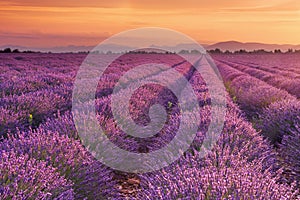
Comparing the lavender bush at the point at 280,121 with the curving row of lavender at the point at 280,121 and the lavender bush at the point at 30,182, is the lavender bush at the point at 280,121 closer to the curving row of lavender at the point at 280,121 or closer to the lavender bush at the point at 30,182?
the curving row of lavender at the point at 280,121

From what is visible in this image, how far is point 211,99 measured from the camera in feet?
23.4

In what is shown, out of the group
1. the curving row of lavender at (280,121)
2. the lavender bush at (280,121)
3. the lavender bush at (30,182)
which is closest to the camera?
the lavender bush at (30,182)

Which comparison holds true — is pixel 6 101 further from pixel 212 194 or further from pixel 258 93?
pixel 258 93

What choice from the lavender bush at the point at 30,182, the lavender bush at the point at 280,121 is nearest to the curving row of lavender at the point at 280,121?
the lavender bush at the point at 280,121

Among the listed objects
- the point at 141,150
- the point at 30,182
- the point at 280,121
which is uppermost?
the point at 280,121

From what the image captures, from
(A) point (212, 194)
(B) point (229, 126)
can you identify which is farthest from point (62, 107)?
(A) point (212, 194)

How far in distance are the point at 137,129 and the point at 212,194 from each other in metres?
3.12

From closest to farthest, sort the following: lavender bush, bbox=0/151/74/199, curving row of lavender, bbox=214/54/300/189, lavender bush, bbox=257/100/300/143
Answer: lavender bush, bbox=0/151/74/199 < curving row of lavender, bbox=214/54/300/189 < lavender bush, bbox=257/100/300/143

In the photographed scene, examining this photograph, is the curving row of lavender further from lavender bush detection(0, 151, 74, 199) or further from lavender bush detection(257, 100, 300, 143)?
lavender bush detection(0, 151, 74, 199)

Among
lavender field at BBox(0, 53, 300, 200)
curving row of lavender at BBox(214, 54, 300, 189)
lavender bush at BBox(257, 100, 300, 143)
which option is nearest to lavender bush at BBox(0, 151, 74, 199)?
lavender field at BBox(0, 53, 300, 200)

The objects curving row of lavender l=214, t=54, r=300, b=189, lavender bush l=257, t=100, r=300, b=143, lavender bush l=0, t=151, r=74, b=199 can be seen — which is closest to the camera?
lavender bush l=0, t=151, r=74, b=199

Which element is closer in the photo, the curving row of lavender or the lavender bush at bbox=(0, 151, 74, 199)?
the lavender bush at bbox=(0, 151, 74, 199)

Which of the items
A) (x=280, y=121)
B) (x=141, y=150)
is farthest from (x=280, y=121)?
(x=141, y=150)

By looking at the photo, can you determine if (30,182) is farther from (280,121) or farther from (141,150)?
(280,121)
